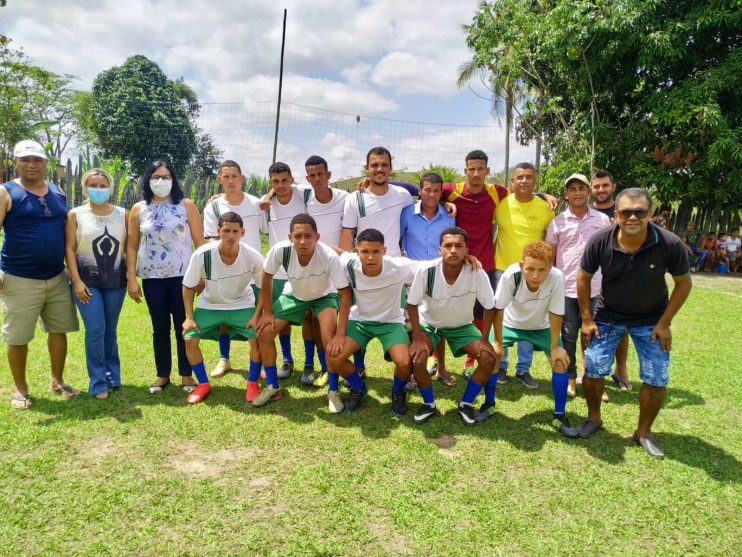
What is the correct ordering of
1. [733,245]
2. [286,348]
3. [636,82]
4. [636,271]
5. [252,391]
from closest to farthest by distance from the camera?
[636,271] → [252,391] → [286,348] → [636,82] → [733,245]

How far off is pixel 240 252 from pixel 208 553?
102 inches

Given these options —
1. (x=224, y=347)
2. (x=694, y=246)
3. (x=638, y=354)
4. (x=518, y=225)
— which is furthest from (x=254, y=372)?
(x=694, y=246)

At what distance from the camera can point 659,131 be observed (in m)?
14.9

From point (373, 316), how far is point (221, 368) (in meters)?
1.88

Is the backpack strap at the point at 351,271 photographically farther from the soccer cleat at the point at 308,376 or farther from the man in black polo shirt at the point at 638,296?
the man in black polo shirt at the point at 638,296

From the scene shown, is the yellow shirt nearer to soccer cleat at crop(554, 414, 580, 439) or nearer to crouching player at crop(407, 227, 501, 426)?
crouching player at crop(407, 227, 501, 426)

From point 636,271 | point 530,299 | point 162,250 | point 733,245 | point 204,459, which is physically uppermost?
point 733,245

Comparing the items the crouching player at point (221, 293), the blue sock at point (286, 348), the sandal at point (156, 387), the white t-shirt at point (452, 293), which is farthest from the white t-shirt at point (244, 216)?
the white t-shirt at point (452, 293)

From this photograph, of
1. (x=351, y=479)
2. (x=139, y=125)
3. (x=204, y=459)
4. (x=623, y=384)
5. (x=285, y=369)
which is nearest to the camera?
(x=351, y=479)

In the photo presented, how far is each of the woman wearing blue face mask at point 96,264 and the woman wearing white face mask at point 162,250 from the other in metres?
0.13

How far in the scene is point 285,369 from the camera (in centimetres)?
503

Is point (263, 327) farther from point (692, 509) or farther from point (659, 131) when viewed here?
point (659, 131)

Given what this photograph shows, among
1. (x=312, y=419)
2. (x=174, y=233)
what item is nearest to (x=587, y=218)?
(x=312, y=419)

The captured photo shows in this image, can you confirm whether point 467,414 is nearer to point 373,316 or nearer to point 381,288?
point 373,316
